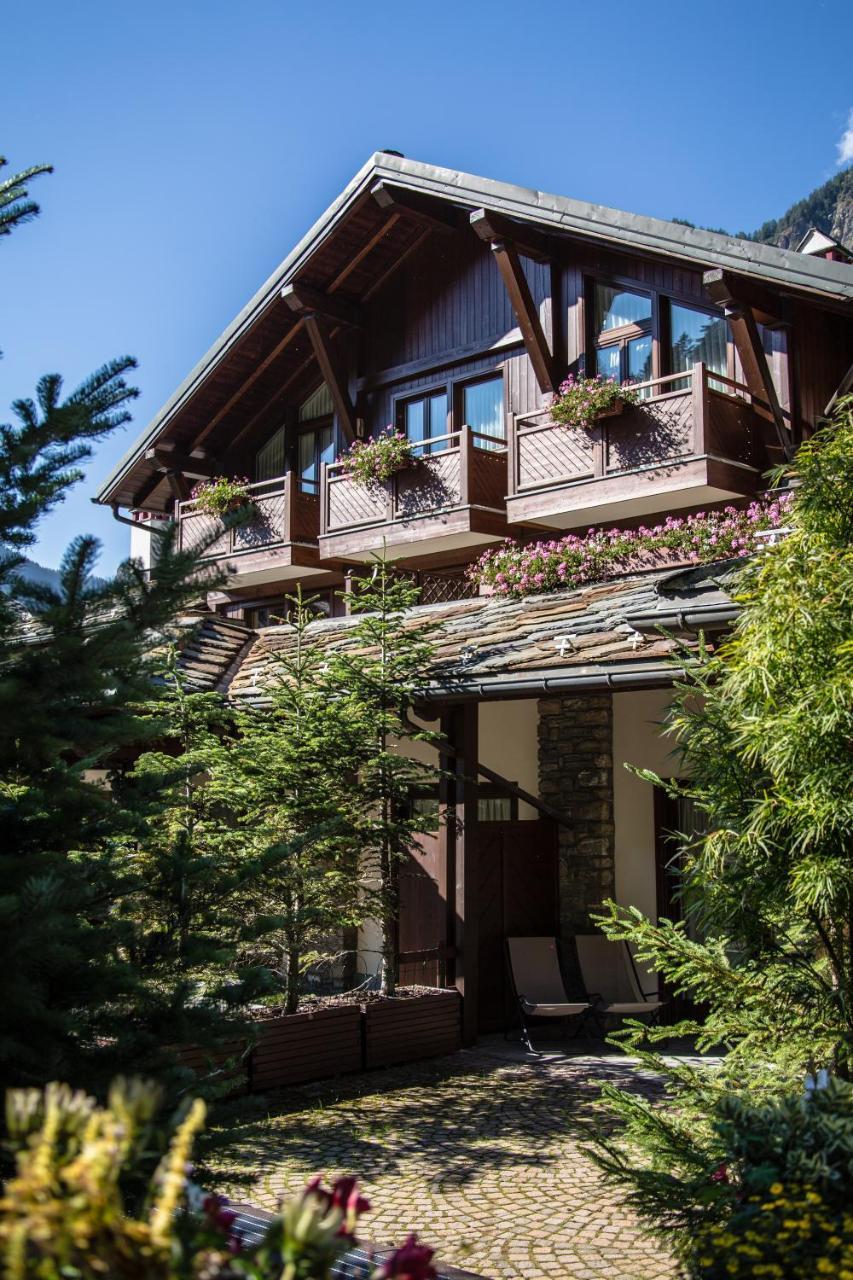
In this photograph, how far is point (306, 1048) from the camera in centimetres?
824

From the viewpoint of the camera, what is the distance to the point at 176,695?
9.09m

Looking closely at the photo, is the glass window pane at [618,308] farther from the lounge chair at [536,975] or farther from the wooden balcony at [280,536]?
the lounge chair at [536,975]

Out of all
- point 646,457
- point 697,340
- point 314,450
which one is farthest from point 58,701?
point 314,450

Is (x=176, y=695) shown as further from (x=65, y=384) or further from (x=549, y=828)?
(x=65, y=384)

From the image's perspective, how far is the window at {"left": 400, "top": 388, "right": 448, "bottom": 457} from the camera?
1727 centimetres

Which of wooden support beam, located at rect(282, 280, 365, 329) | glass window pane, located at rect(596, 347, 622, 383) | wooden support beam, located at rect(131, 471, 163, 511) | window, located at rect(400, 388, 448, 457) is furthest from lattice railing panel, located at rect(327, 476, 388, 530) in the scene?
wooden support beam, located at rect(131, 471, 163, 511)

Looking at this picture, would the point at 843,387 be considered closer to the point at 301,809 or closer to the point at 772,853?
the point at 301,809

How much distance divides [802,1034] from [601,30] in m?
10.8

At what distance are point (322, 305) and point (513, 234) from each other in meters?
3.39

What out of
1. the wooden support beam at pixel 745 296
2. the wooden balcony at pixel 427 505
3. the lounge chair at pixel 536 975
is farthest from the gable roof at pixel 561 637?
the wooden balcony at pixel 427 505

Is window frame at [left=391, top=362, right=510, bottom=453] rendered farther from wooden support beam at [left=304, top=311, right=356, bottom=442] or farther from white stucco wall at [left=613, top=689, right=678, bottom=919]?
white stucco wall at [left=613, top=689, right=678, bottom=919]

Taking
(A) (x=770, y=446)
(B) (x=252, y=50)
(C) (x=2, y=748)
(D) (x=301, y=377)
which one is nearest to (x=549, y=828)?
(A) (x=770, y=446)

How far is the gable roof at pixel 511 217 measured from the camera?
A: 11828 mm

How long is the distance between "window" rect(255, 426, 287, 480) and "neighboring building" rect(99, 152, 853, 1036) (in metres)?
0.05
